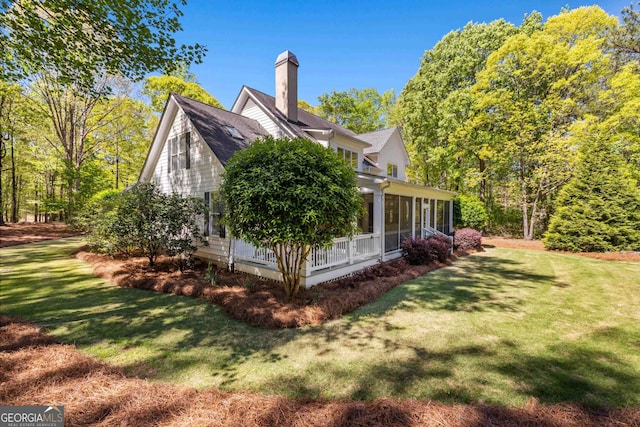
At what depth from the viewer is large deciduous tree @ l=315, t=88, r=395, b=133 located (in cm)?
2830

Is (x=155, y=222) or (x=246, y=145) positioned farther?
(x=246, y=145)

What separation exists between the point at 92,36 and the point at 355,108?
25.5 metres

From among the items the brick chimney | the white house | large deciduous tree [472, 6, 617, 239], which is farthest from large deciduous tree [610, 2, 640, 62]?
Answer: the brick chimney

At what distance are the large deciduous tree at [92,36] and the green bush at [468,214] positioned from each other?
1916cm

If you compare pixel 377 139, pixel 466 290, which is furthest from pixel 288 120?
pixel 466 290

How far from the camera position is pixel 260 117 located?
13.1 metres

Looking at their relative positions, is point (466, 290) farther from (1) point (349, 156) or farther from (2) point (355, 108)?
(2) point (355, 108)

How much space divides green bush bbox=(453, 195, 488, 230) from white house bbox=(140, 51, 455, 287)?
5.38m

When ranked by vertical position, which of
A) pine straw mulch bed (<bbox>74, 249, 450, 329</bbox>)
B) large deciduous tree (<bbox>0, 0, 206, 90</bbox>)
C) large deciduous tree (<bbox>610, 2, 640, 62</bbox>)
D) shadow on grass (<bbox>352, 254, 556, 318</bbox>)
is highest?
large deciduous tree (<bbox>610, 2, 640, 62</bbox>)

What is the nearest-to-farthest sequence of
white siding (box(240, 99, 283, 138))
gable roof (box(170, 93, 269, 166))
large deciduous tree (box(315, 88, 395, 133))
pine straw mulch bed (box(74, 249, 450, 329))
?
pine straw mulch bed (box(74, 249, 450, 329)) < gable roof (box(170, 93, 269, 166)) < white siding (box(240, 99, 283, 138)) < large deciduous tree (box(315, 88, 395, 133))

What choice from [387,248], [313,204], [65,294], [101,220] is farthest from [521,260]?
[101,220]

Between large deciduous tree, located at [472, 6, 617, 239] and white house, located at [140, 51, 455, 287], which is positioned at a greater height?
large deciduous tree, located at [472, 6, 617, 239]

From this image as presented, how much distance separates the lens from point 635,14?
16.2 metres

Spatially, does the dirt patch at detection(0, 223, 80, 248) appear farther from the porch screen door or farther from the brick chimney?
the porch screen door
